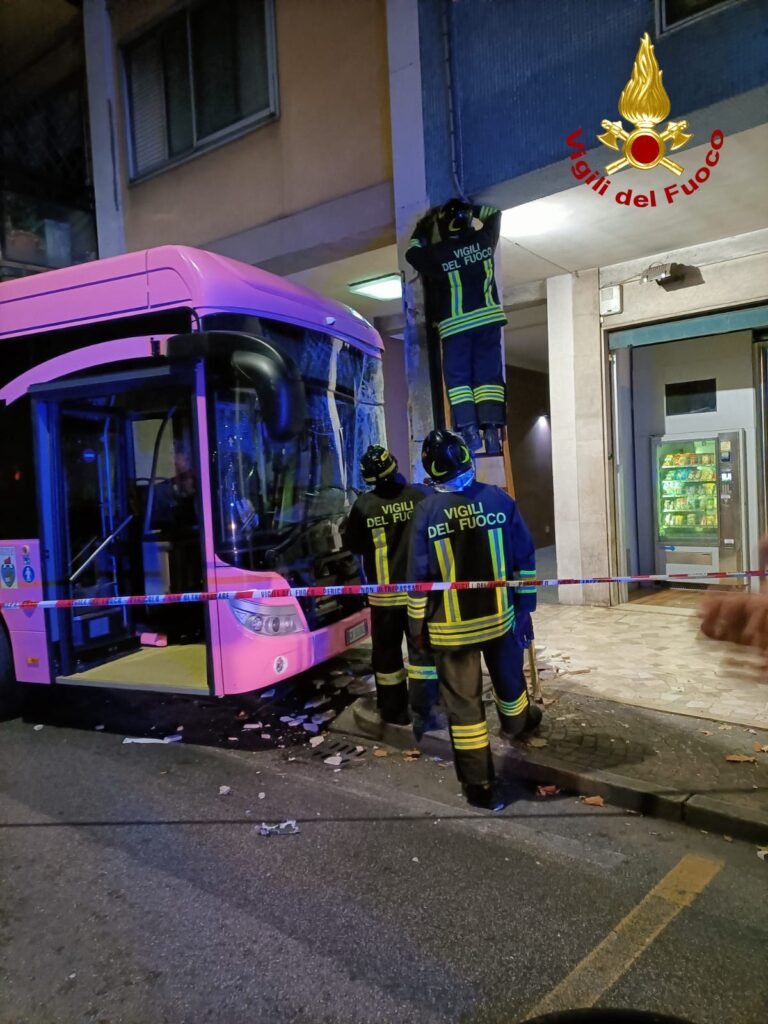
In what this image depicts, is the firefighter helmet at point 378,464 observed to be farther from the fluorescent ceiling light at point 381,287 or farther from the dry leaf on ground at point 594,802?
the fluorescent ceiling light at point 381,287

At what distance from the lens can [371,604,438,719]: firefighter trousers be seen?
5246mm

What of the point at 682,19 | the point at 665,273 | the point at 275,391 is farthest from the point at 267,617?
the point at 665,273

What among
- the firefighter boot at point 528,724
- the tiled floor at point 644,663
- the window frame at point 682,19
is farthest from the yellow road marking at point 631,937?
the window frame at point 682,19

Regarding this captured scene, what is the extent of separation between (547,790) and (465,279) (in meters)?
3.82

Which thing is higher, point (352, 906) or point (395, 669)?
point (395, 669)

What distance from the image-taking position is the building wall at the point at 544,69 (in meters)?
5.34

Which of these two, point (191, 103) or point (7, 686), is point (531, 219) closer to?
point (191, 103)

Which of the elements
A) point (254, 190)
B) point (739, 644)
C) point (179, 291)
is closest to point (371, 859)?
point (739, 644)

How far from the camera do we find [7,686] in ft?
19.9

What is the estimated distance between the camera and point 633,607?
29.2 feet

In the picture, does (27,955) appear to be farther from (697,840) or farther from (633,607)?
(633,607)

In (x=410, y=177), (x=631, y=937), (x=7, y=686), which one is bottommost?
(x=631, y=937)

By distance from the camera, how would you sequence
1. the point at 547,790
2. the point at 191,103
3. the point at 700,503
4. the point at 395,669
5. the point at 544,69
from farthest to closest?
the point at 191,103 < the point at 700,503 < the point at 544,69 < the point at 395,669 < the point at 547,790

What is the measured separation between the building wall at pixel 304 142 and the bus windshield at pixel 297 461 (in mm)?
2892
